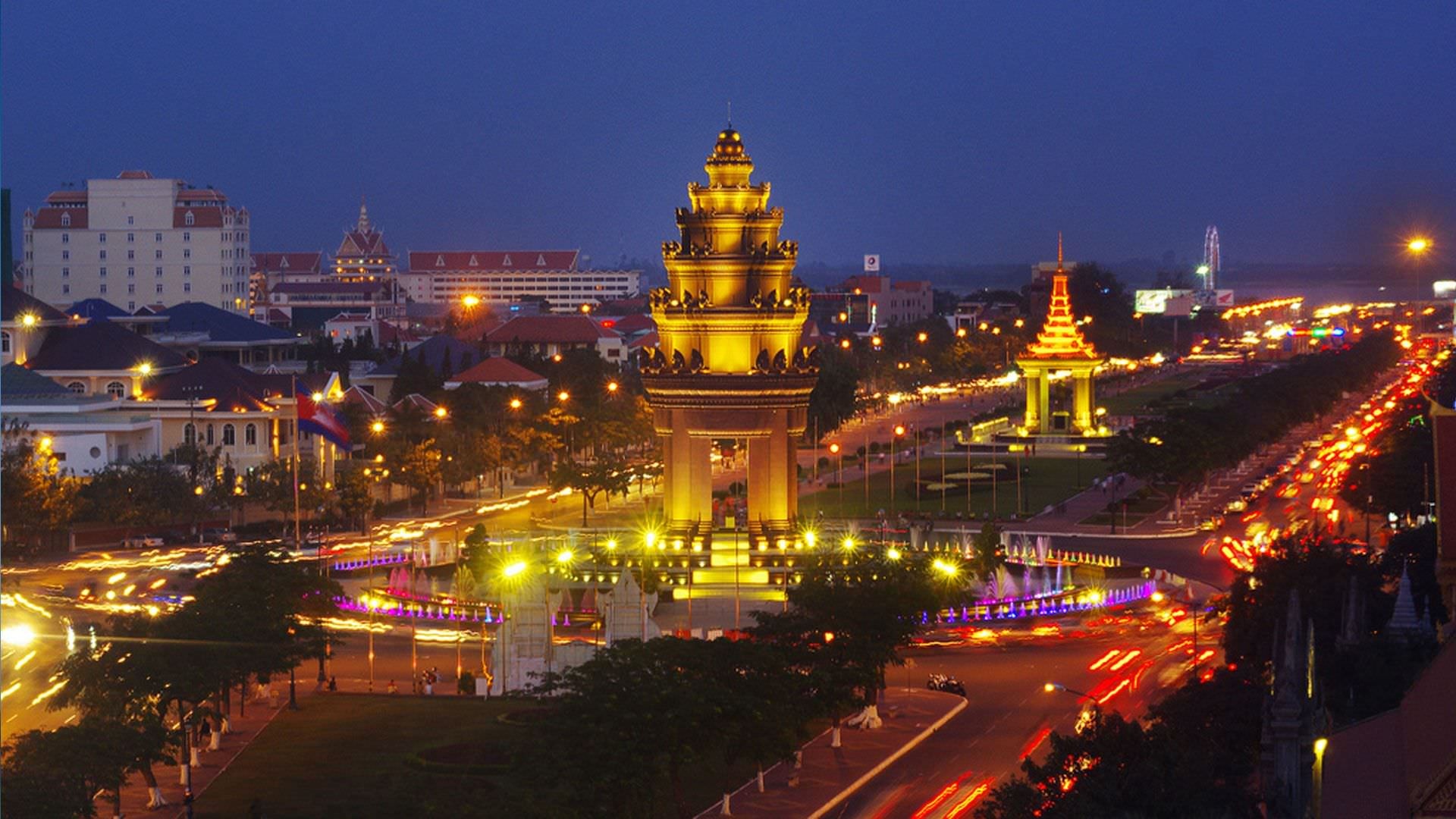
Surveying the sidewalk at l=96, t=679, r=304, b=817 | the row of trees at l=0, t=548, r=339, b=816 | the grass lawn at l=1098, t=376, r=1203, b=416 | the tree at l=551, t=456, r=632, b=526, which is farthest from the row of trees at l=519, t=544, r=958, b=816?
the grass lawn at l=1098, t=376, r=1203, b=416

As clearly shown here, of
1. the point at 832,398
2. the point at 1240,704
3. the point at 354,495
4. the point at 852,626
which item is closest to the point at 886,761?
the point at 852,626

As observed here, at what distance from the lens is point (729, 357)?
241ft

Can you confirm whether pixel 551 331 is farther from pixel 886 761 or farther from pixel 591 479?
pixel 886 761

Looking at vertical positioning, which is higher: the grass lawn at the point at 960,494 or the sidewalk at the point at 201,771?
the grass lawn at the point at 960,494

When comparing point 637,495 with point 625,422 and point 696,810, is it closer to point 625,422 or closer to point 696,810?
point 625,422

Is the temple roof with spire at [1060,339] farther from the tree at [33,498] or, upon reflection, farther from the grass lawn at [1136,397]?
the tree at [33,498]

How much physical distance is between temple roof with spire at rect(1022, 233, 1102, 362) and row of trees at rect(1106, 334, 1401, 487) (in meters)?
8.50

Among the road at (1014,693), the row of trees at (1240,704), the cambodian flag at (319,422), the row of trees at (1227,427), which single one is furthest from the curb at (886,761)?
the row of trees at (1227,427)

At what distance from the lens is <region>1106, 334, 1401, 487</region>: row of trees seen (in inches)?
3905

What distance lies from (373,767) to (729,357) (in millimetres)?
27935

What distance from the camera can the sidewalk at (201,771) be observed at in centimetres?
4525

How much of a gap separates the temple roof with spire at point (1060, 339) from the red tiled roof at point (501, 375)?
26706mm

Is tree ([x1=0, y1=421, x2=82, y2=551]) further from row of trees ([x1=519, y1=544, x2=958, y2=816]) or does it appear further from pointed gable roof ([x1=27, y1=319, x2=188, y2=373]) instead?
row of trees ([x1=519, y1=544, x2=958, y2=816])

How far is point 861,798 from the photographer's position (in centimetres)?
4628
